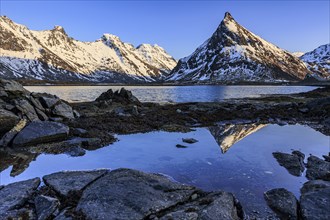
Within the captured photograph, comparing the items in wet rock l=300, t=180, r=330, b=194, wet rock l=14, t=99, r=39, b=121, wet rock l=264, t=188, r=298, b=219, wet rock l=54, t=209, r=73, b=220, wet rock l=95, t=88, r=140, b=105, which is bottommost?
wet rock l=95, t=88, r=140, b=105

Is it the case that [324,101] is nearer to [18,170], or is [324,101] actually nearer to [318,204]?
[318,204]

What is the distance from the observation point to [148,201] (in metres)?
10.6

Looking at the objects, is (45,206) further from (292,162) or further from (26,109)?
(26,109)

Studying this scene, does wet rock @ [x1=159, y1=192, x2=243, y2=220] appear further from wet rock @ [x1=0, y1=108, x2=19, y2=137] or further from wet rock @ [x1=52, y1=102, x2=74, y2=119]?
wet rock @ [x1=52, y1=102, x2=74, y2=119]

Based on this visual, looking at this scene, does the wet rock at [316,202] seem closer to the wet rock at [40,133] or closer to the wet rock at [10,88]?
the wet rock at [40,133]

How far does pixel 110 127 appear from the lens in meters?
29.3

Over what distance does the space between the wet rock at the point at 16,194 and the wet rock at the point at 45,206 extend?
2.30ft

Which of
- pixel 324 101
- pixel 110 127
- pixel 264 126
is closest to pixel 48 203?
pixel 110 127

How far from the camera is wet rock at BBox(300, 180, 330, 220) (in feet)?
34.0

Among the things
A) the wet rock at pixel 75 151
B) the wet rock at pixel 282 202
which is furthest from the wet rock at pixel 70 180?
the wet rock at pixel 282 202

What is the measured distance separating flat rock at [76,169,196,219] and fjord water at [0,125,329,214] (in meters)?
2.32

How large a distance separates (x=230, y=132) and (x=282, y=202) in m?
17.0

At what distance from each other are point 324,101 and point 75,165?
1503 inches

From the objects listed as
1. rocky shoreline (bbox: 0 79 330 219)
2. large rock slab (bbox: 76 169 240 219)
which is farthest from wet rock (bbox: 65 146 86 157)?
large rock slab (bbox: 76 169 240 219)
